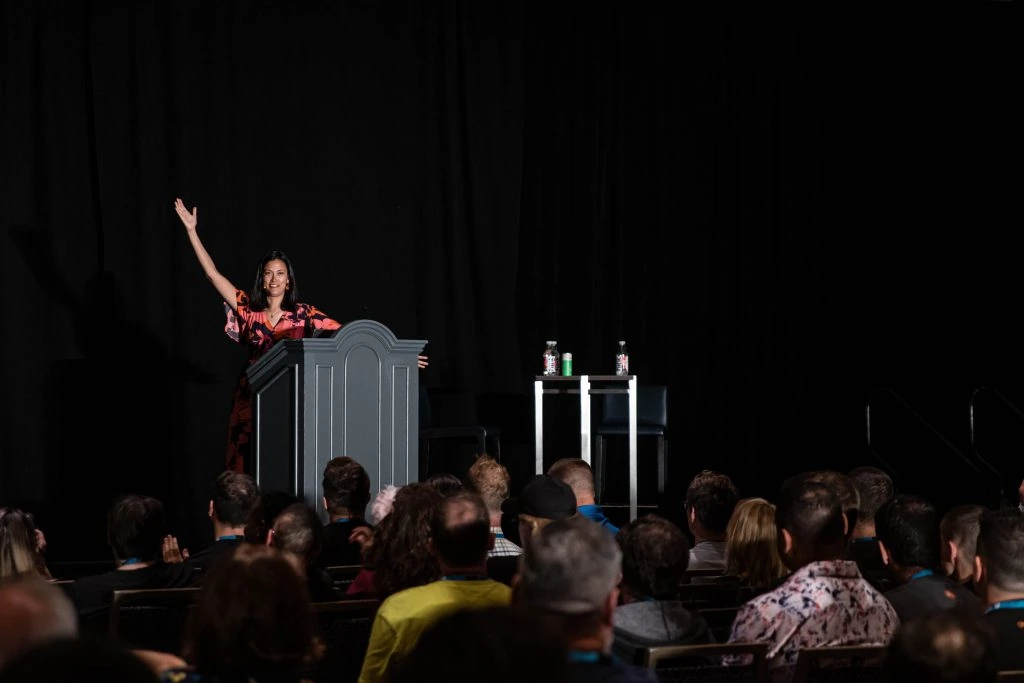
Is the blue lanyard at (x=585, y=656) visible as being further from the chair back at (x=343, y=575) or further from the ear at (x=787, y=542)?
the chair back at (x=343, y=575)

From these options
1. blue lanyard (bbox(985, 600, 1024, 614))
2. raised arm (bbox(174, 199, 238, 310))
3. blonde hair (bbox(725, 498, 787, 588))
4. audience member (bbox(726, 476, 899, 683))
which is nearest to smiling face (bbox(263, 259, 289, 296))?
raised arm (bbox(174, 199, 238, 310))

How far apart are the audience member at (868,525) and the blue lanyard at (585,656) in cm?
219

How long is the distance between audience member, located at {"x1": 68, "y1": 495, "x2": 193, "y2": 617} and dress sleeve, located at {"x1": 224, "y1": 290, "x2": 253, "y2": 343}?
2579 millimetres

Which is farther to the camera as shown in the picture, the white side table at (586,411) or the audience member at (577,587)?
the white side table at (586,411)

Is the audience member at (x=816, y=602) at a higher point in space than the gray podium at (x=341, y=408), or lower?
lower

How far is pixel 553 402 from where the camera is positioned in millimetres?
8930

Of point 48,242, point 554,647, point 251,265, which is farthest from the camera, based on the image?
point 251,265

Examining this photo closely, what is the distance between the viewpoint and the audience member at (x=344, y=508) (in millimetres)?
4211

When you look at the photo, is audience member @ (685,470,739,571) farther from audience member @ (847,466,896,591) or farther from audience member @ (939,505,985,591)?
audience member @ (939,505,985,591)

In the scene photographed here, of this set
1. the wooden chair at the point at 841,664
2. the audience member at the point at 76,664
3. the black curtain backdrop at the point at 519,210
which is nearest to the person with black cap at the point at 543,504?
the wooden chair at the point at 841,664

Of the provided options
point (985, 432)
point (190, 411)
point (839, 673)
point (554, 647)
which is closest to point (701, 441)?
point (985, 432)

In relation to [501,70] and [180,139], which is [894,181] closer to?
[501,70]

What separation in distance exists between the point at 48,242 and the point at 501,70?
10.8 feet

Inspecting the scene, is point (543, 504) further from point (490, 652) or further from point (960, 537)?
point (490, 652)
